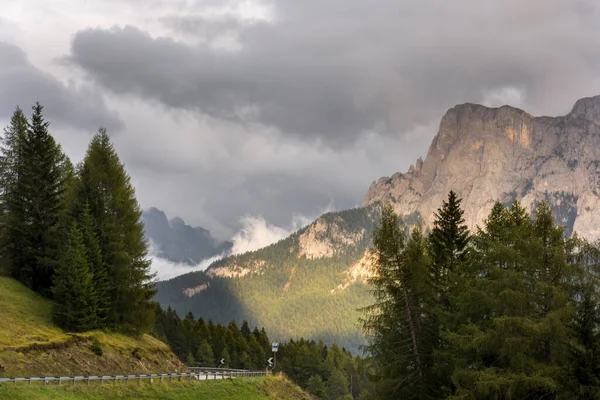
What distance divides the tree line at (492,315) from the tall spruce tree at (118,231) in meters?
23.5

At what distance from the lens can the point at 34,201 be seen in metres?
56.9

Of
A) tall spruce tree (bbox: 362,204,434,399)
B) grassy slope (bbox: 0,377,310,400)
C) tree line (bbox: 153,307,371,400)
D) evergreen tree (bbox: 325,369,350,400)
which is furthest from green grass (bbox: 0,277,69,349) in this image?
evergreen tree (bbox: 325,369,350,400)

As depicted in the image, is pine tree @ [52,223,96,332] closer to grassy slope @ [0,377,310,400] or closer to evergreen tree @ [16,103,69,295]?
evergreen tree @ [16,103,69,295]

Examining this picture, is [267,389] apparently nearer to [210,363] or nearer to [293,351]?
[210,363]

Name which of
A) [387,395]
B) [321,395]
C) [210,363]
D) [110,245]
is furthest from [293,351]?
[387,395]

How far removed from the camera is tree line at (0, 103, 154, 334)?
4950cm

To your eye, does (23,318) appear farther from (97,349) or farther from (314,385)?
(314,385)

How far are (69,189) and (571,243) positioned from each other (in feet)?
148

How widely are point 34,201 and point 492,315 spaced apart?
45.0 m

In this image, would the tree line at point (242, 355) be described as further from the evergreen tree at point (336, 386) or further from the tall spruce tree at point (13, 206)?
the tall spruce tree at point (13, 206)

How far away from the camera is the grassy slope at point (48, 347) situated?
120 feet

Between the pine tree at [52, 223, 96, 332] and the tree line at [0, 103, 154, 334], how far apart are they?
0.11 m

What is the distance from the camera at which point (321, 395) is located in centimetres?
11344

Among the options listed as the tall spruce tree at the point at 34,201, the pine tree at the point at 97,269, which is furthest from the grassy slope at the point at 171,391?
the tall spruce tree at the point at 34,201
